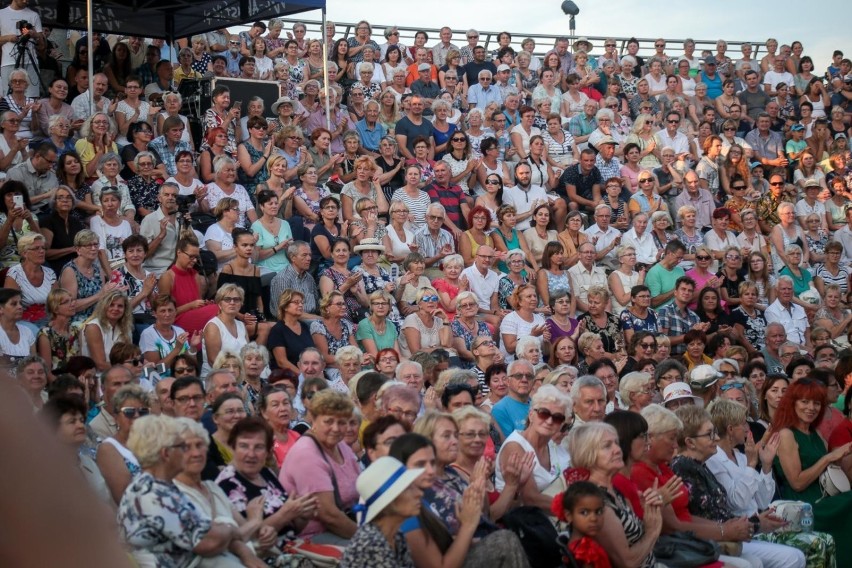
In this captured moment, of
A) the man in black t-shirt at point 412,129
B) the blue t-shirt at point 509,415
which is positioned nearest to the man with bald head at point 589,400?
the blue t-shirt at point 509,415

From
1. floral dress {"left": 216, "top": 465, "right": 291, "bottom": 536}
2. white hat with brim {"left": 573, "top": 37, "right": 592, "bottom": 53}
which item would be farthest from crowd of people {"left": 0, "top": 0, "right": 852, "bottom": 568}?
white hat with brim {"left": 573, "top": 37, "right": 592, "bottom": 53}

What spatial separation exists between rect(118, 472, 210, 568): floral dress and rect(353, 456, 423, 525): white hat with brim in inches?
24.9

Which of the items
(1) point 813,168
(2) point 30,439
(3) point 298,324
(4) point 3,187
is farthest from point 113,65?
(2) point 30,439

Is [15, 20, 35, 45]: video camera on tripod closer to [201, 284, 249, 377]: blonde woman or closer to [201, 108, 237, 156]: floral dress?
[201, 108, 237, 156]: floral dress

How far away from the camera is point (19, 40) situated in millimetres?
11469

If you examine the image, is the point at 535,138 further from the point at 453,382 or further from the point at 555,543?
the point at 555,543

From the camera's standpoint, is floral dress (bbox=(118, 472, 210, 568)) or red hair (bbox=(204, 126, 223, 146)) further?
Result: red hair (bbox=(204, 126, 223, 146))

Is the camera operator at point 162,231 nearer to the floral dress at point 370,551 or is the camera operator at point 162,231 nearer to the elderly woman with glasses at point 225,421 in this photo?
the elderly woman with glasses at point 225,421

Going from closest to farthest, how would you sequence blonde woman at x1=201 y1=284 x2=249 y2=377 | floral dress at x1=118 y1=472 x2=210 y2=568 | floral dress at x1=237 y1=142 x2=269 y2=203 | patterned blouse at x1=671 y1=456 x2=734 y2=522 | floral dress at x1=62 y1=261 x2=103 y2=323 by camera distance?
floral dress at x1=118 y1=472 x2=210 y2=568
patterned blouse at x1=671 y1=456 x2=734 y2=522
blonde woman at x1=201 y1=284 x2=249 y2=377
floral dress at x1=62 y1=261 x2=103 y2=323
floral dress at x1=237 y1=142 x2=269 y2=203

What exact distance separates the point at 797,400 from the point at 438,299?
3.87 metres

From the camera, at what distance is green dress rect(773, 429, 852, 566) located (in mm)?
7211

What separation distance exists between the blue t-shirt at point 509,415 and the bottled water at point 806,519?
6.03 ft

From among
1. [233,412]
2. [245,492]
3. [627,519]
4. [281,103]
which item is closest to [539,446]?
[627,519]

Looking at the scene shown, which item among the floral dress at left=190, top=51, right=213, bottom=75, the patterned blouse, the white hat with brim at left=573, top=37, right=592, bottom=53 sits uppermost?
the white hat with brim at left=573, top=37, right=592, bottom=53
